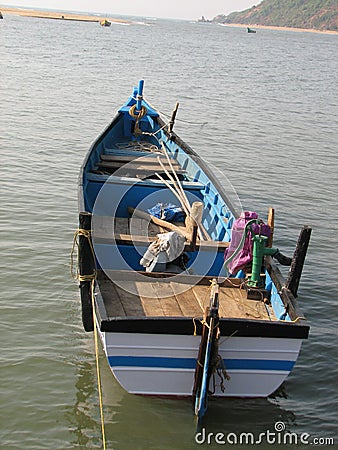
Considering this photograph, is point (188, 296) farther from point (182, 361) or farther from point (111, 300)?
point (182, 361)

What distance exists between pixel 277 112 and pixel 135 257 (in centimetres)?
1889

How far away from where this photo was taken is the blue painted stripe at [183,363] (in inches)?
230

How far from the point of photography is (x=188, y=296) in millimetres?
6711

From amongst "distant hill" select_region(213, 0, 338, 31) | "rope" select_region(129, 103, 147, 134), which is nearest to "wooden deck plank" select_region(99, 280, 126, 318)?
"rope" select_region(129, 103, 147, 134)

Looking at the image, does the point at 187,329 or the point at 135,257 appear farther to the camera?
the point at 135,257

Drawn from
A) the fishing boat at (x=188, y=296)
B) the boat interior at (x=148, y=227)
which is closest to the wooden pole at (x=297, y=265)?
the fishing boat at (x=188, y=296)

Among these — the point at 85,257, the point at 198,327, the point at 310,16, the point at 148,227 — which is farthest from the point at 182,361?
the point at 310,16

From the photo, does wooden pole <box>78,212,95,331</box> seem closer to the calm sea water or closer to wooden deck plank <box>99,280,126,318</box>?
wooden deck plank <box>99,280,126,318</box>

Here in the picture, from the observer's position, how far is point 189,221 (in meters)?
8.48

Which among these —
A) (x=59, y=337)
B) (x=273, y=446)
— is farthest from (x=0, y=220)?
(x=273, y=446)

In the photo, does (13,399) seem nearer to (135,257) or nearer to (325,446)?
(135,257)

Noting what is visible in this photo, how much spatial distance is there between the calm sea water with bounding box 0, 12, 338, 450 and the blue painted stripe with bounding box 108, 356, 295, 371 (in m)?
0.76

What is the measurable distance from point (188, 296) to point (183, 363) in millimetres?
999

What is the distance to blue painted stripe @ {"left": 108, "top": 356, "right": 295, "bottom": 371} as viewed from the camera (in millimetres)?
5832
